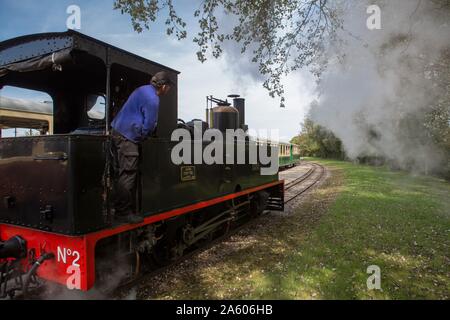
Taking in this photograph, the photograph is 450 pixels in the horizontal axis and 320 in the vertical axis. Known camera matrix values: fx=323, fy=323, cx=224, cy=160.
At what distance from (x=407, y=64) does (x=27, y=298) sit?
8648mm

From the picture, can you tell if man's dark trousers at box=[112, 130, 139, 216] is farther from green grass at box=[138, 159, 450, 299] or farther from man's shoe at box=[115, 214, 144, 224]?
green grass at box=[138, 159, 450, 299]

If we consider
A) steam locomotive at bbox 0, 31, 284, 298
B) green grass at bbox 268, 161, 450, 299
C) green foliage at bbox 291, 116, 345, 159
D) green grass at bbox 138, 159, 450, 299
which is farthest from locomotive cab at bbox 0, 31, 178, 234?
green foliage at bbox 291, 116, 345, 159

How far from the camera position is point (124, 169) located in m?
3.35

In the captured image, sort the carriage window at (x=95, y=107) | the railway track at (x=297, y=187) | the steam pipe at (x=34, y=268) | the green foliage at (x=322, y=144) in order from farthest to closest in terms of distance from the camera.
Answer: the green foliage at (x=322, y=144), the railway track at (x=297, y=187), the carriage window at (x=95, y=107), the steam pipe at (x=34, y=268)

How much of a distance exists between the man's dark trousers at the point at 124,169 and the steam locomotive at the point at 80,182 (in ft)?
0.35

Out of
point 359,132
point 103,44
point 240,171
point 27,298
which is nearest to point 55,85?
point 103,44

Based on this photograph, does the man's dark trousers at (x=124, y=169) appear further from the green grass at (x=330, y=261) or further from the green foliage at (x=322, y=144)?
the green foliage at (x=322, y=144)

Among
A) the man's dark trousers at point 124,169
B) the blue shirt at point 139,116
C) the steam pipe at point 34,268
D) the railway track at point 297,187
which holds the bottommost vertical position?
the railway track at point 297,187

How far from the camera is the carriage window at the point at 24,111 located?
411 cm

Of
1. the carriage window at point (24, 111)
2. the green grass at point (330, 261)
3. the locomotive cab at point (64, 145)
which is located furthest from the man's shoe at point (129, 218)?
the carriage window at point (24, 111)

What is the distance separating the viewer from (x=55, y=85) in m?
4.25

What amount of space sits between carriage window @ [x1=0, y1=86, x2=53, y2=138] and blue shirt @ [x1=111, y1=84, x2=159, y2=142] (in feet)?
4.98

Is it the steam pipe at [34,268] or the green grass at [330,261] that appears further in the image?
the green grass at [330,261]
